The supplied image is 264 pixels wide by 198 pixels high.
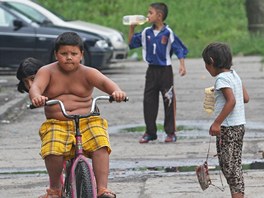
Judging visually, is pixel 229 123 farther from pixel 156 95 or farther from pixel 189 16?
pixel 189 16

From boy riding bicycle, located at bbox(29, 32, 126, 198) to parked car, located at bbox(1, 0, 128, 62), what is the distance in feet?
47.8

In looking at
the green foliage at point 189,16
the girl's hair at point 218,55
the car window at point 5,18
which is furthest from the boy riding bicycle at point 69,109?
the green foliage at point 189,16

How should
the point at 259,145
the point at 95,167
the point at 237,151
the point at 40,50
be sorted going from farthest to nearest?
the point at 40,50 → the point at 259,145 → the point at 237,151 → the point at 95,167

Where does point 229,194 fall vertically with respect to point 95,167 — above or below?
below

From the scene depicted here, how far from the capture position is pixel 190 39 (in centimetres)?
2933

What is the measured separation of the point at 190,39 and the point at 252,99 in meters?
13.4

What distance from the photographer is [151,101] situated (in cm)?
1216

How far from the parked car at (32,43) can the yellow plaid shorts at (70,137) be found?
14012mm

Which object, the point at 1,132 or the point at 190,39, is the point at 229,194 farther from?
the point at 190,39

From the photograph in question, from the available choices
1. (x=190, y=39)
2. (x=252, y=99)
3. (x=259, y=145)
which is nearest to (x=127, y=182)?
(x=259, y=145)

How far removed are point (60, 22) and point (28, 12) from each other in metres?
0.77

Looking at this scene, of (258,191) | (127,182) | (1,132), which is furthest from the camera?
(1,132)

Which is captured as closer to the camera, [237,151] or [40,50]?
[237,151]

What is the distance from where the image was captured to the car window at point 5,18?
858 inches
